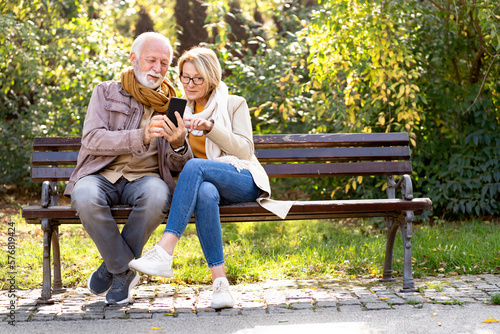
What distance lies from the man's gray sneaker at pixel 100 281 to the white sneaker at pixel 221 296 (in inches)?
27.9

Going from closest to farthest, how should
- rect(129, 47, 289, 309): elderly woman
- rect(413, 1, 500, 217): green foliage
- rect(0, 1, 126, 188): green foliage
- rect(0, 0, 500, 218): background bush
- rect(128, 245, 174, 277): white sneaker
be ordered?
rect(128, 245, 174, 277): white sneaker, rect(129, 47, 289, 309): elderly woman, rect(0, 0, 500, 218): background bush, rect(413, 1, 500, 217): green foliage, rect(0, 1, 126, 188): green foliage

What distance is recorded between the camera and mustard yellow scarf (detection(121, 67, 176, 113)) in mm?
3939

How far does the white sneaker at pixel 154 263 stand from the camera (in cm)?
331

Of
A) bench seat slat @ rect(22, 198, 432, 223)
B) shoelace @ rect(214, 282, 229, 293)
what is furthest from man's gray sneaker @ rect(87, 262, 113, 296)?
shoelace @ rect(214, 282, 229, 293)

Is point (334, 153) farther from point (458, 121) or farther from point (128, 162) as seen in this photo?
point (458, 121)

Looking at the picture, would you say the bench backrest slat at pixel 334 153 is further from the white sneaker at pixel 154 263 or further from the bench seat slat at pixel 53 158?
the white sneaker at pixel 154 263

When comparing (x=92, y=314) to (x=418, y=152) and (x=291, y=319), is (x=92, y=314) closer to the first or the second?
(x=291, y=319)

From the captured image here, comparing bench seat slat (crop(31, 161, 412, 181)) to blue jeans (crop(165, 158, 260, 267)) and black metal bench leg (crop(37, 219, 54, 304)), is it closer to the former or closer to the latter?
blue jeans (crop(165, 158, 260, 267))

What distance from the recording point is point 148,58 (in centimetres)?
396

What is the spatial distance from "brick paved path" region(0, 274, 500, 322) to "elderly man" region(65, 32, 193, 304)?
22cm

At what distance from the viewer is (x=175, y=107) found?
367 centimetres

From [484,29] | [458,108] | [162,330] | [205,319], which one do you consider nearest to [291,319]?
[205,319]

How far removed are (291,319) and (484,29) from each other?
3297mm

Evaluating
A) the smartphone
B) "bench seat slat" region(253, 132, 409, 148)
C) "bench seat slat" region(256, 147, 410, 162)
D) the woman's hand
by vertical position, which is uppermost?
the smartphone
